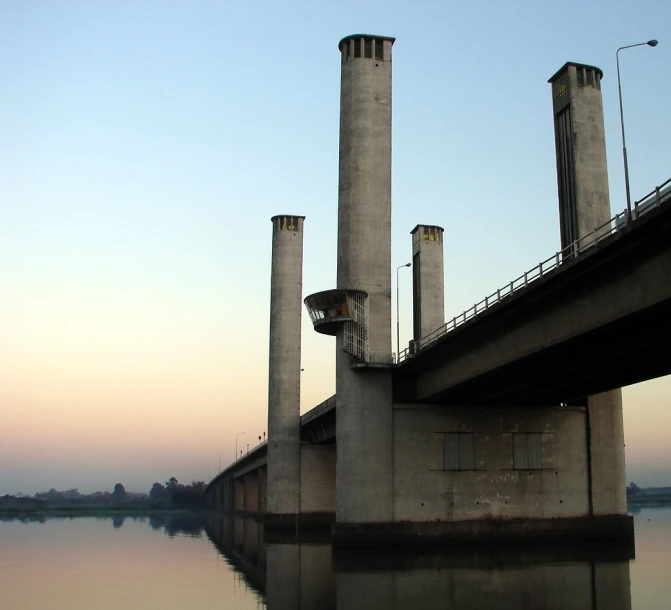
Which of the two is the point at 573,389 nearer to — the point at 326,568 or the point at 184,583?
the point at 326,568

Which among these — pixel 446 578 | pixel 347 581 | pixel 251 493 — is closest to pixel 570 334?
pixel 446 578

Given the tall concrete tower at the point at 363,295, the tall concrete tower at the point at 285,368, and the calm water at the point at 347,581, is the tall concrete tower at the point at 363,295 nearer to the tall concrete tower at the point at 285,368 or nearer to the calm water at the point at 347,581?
the calm water at the point at 347,581

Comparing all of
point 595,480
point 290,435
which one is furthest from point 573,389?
point 290,435

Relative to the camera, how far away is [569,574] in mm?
37219

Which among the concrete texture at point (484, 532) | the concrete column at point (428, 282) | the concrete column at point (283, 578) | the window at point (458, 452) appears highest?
the concrete column at point (428, 282)

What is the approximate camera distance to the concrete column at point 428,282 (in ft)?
234

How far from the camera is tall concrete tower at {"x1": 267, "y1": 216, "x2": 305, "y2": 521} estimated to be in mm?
84375

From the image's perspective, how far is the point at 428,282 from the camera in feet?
234

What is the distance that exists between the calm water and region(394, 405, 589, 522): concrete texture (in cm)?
385

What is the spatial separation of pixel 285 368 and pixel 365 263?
3286 cm

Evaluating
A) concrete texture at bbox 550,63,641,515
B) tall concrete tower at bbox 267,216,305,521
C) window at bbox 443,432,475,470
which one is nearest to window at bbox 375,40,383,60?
concrete texture at bbox 550,63,641,515

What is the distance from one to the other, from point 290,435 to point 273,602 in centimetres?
5364

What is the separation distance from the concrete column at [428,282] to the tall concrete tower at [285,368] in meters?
18.3

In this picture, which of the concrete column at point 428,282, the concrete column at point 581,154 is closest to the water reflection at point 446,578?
the concrete column at point 581,154
